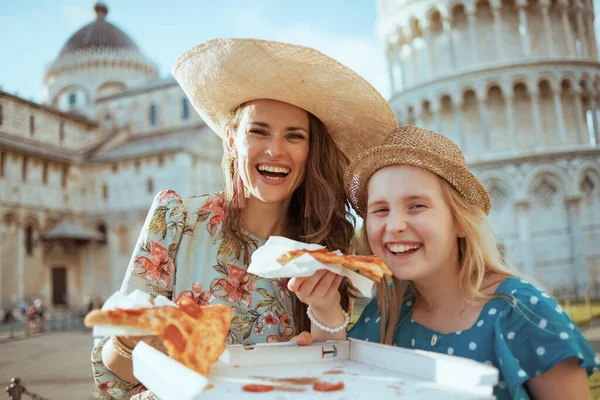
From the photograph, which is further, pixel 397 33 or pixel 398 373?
pixel 397 33

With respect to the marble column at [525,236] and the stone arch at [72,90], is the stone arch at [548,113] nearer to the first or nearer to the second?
the marble column at [525,236]

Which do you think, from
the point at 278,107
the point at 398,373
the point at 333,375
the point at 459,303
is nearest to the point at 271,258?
the point at 333,375

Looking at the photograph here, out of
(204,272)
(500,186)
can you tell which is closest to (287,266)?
(204,272)

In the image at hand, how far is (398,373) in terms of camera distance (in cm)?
142

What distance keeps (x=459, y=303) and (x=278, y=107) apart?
4.25 ft

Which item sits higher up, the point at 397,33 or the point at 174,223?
the point at 397,33

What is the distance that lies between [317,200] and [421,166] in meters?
0.75

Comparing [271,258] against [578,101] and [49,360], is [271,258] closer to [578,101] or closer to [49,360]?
[49,360]

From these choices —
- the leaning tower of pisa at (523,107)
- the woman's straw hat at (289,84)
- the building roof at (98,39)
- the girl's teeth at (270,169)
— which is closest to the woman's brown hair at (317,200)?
the woman's straw hat at (289,84)

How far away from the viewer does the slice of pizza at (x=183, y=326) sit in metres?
1.33

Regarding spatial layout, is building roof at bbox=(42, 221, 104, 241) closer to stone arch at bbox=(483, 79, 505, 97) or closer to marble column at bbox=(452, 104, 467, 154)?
marble column at bbox=(452, 104, 467, 154)

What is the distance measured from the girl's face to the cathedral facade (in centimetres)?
2283

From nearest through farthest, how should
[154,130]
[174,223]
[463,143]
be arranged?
[174,223] → [463,143] → [154,130]

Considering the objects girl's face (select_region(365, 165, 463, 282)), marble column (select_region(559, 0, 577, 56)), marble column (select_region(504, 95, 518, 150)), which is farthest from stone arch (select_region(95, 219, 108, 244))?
girl's face (select_region(365, 165, 463, 282))
